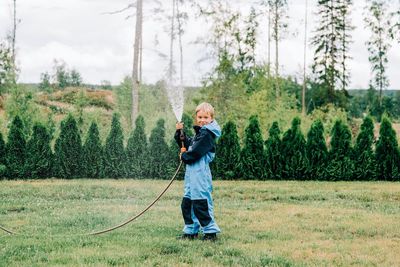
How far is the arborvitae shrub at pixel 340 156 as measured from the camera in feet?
40.5

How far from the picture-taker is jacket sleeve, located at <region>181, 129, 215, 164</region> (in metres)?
5.46

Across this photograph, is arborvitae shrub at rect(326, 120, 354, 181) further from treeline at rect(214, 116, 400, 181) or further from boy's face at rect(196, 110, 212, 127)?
boy's face at rect(196, 110, 212, 127)

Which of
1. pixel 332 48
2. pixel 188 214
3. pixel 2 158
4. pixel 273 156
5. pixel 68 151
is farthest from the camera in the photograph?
pixel 332 48

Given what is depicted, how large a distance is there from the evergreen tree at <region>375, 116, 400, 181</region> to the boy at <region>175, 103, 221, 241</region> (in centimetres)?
765

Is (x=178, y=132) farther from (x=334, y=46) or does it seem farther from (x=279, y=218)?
(x=334, y=46)

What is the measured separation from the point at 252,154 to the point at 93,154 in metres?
3.37

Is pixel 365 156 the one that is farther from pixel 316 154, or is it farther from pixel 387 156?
pixel 316 154

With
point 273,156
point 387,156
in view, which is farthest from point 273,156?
point 387,156

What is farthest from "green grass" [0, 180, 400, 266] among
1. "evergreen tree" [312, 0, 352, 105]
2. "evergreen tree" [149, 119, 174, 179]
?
"evergreen tree" [312, 0, 352, 105]

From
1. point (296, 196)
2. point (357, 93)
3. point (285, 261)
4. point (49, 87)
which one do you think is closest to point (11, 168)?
point (49, 87)

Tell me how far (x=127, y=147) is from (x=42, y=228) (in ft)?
18.4

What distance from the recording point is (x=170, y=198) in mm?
8852

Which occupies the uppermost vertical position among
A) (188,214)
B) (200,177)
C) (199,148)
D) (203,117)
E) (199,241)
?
(203,117)

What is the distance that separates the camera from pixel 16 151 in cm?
1188
